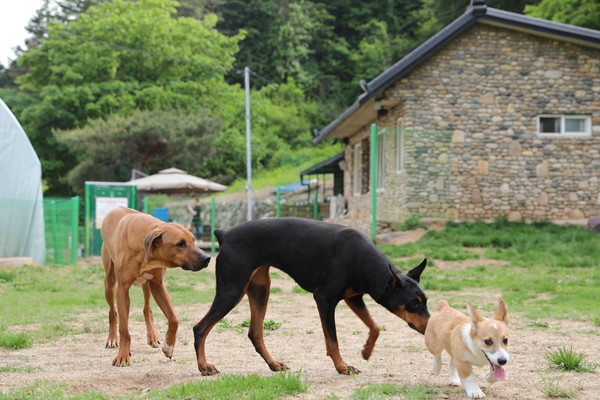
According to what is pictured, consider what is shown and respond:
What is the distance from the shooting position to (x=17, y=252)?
17625 millimetres

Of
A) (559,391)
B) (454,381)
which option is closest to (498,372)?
(559,391)

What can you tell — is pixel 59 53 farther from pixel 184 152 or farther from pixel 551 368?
pixel 551 368

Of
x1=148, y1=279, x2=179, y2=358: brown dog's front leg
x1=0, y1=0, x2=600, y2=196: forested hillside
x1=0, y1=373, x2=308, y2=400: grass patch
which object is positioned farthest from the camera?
x1=0, y1=0, x2=600, y2=196: forested hillside

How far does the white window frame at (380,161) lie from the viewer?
22.0m

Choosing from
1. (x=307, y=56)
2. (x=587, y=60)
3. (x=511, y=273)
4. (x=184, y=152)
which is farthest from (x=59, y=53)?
(x=511, y=273)

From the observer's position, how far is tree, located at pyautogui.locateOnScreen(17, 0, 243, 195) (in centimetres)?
4278

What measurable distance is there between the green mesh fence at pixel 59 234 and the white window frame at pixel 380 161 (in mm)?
8743

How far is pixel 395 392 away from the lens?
188 inches

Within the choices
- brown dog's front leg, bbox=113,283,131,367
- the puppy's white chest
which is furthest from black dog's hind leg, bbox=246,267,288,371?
brown dog's front leg, bbox=113,283,131,367

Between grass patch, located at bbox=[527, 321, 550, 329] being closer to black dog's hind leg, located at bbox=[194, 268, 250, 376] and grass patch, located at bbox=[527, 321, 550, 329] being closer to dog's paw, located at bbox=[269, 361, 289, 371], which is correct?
dog's paw, located at bbox=[269, 361, 289, 371]

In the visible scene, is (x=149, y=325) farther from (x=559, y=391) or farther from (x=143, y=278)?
(x=559, y=391)

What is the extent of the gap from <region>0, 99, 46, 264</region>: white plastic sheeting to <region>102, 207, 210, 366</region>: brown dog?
38.4 ft

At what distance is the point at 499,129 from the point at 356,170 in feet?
22.4

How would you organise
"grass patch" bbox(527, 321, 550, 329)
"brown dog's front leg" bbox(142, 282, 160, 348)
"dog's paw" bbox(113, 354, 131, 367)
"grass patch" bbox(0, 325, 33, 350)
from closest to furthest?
"dog's paw" bbox(113, 354, 131, 367), "grass patch" bbox(0, 325, 33, 350), "brown dog's front leg" bbox(142, 282, 160, 348), "grass patch" bbox(527, 321, 550, 329)
